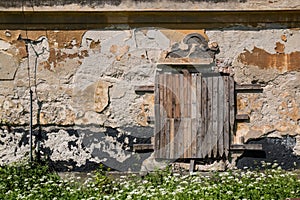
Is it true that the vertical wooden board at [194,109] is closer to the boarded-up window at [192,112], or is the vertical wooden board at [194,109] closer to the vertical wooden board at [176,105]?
the boarded-up window at [192,112]

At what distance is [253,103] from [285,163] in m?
0.82

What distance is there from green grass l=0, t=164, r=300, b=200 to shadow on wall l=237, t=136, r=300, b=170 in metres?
0.12

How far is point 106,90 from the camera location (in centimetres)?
659

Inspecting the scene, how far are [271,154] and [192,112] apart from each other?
1.09m

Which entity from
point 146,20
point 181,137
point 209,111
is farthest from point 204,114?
point 146,20

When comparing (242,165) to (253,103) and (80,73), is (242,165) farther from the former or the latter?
(80,73)

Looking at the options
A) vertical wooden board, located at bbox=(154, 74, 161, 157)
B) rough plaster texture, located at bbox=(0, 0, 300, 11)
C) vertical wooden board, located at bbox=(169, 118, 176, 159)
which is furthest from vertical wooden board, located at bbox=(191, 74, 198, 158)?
rough plaster texture, located at bbox=(0, 0, 300, 11)

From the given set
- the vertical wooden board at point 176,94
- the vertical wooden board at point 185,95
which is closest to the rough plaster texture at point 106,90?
the vertical wooden board at point 176,94

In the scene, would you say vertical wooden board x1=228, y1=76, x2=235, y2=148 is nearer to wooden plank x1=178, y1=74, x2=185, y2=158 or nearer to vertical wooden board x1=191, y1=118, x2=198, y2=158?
vertical wooden board x1=191, y1=118, x2=198, y2=158

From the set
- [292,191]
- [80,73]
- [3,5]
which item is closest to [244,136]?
[292,191]

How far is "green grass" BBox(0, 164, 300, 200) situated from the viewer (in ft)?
17.6

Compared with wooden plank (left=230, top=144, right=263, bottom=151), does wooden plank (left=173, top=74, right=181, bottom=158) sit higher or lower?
higher

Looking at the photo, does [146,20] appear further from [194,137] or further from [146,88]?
[194,137]

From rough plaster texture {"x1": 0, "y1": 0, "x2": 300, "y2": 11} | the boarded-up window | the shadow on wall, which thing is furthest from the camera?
the shadow on wall
